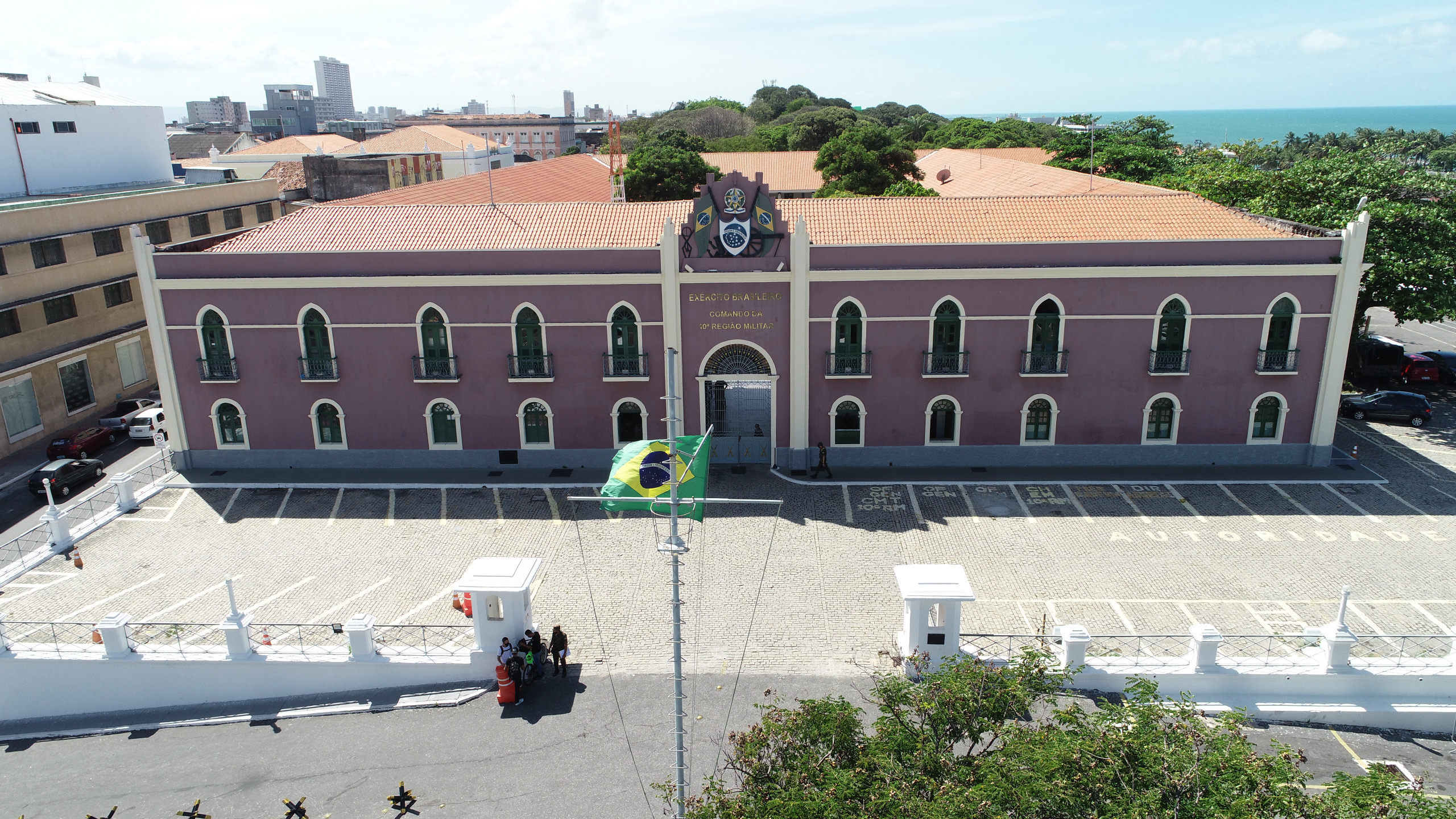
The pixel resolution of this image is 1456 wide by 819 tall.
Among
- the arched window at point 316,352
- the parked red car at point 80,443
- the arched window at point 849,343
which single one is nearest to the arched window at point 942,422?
the arched window at point 849,343

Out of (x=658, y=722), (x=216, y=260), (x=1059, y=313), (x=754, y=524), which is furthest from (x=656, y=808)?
(x=216, y=260)

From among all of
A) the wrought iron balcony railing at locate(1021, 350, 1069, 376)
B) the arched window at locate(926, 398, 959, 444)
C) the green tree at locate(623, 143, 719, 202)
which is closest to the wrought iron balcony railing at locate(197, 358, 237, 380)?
the arched window at locate(926, 398, 959, 444)

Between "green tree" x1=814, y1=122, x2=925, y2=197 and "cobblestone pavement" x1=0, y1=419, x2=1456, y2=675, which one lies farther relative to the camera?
"green tree" x1=814, y1=122, x2=925, y2=197

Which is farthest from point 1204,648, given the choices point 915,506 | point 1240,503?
point 1240,503

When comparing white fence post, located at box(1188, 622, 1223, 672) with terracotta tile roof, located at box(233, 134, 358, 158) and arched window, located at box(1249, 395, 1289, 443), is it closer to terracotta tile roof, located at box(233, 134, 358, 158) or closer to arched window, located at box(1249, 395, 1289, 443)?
arched window, located at box(1249, 395, 1289, 443)

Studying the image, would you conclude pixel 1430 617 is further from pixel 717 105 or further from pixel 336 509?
pixel 717 105

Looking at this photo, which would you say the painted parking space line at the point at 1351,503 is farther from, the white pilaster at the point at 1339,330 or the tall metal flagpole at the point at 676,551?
the tall metal flagpole at the point at 676,551
